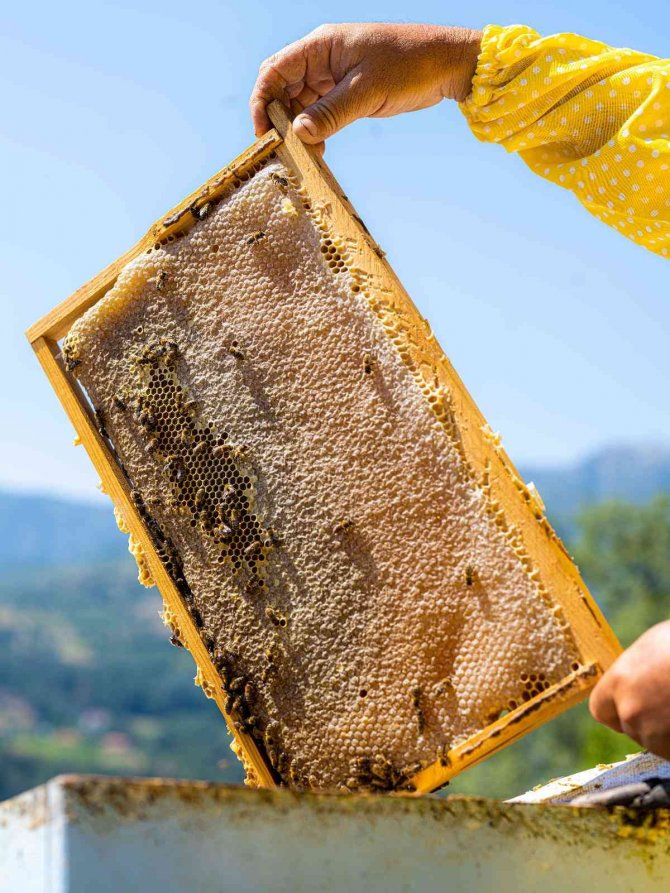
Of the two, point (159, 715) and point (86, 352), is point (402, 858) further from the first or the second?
point (159, 715)

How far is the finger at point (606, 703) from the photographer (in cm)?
184

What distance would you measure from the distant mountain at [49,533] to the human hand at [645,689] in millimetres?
137389

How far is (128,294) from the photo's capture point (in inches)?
110

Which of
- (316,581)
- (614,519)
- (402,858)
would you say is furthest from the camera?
(614,519)

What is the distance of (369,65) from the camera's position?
273cm

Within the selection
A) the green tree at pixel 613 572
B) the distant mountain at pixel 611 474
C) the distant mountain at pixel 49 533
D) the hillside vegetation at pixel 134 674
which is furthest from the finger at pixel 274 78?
the distant mountain at pixel 611 474

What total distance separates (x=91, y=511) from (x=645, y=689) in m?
162

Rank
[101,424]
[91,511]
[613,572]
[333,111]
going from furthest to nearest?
[91,511] → [613,572] → [101,424] → [333,111]

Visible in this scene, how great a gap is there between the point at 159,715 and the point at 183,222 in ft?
254

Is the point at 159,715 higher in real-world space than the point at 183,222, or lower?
higher

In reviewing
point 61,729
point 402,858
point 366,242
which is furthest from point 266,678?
point 61,729

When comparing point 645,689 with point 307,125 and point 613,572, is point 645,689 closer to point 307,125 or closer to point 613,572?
point 307,125

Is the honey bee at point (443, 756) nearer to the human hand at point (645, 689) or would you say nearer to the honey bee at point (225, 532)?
the human hand at point (645, 689)

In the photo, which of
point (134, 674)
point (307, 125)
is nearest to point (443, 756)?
point (307, 125)
